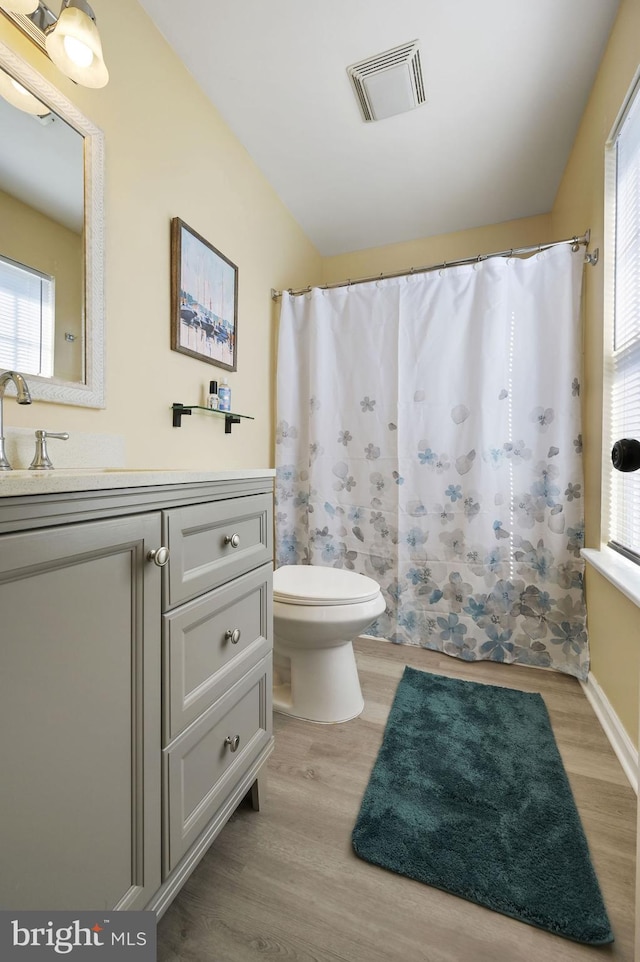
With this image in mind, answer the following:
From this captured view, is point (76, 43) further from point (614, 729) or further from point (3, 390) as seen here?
point (614, 729)

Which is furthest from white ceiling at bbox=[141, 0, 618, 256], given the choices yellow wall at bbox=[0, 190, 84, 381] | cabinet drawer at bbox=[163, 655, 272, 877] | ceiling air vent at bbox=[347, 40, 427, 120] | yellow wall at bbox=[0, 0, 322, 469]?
cabinet drawer at bbox=[163, 655, 272, 877]

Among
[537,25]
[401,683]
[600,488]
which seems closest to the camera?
[537,25]

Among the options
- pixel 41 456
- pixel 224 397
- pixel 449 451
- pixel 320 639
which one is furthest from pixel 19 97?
pixel 449 451

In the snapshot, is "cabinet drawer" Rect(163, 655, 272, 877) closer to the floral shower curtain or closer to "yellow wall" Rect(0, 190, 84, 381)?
"yellow wall" Rect(0, 190, 84, 381)

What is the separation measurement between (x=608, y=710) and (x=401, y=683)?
2.42ft

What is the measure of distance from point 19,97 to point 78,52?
0.59ft

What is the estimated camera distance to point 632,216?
4.37 feet

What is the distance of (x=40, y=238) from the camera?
1.03m

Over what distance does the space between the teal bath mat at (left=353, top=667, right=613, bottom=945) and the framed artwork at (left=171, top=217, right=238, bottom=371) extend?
5.26 ft

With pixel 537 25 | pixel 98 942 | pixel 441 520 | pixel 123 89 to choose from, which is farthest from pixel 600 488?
pixel 123 89

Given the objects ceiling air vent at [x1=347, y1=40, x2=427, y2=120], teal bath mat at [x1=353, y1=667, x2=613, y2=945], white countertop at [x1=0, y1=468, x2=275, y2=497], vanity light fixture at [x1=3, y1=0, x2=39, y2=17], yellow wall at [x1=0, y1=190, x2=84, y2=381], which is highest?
ceiling air vent at [x1=347, y1=40, x2=427, y2=120]

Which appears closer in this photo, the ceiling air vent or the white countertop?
the white countertop

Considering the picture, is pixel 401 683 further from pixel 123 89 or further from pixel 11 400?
pixel 123 89

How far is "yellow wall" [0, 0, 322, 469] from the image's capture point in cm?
120
